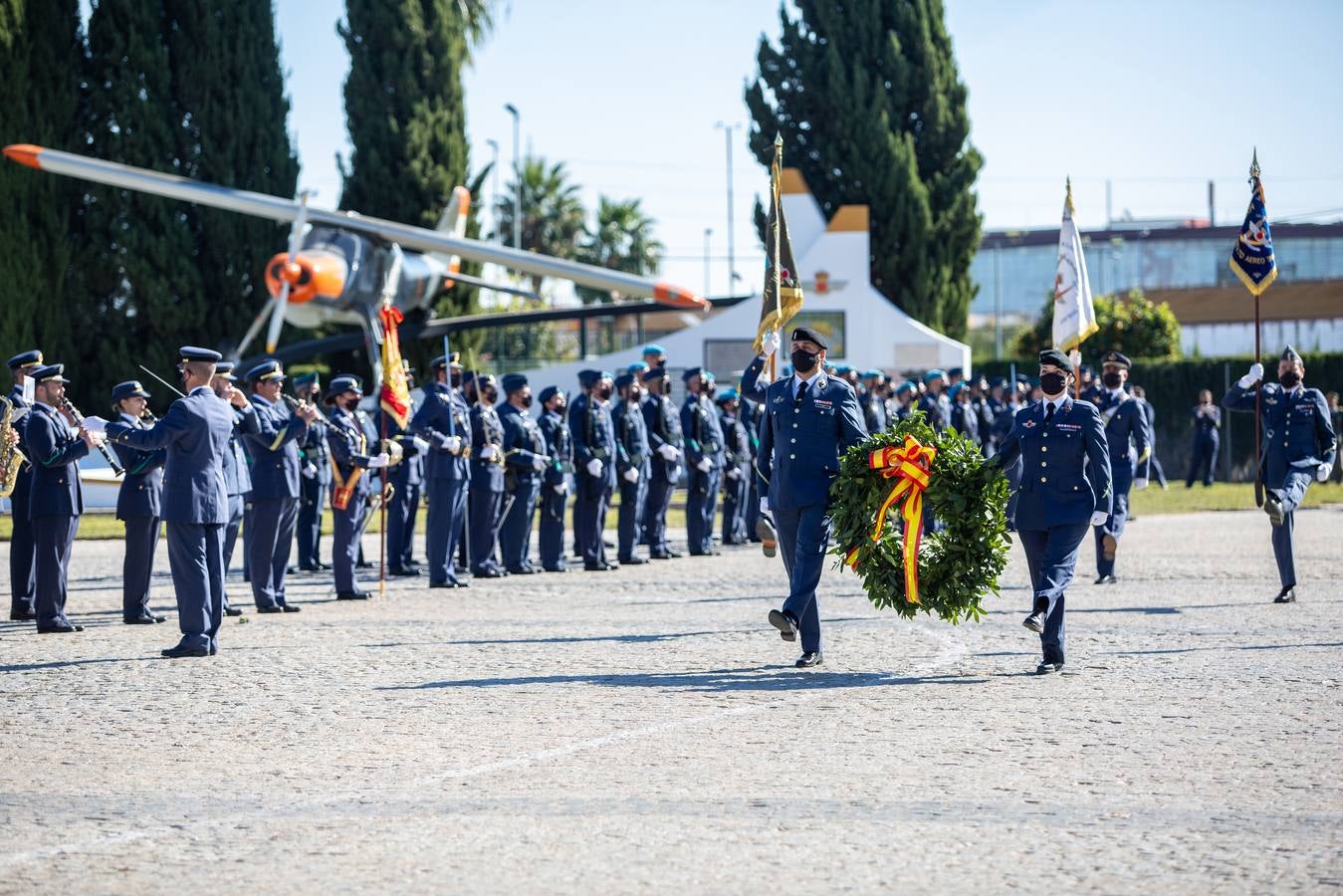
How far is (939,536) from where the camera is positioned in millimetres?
9398

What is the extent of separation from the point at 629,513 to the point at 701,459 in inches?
56.1

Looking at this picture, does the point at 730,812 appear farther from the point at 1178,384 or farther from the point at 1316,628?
the point at 1178,384

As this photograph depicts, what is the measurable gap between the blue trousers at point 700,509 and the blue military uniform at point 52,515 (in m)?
8.05

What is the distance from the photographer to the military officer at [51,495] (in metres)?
11.1

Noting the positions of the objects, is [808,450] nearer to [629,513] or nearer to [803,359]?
[803,359]

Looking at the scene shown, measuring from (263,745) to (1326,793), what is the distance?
4341 mm

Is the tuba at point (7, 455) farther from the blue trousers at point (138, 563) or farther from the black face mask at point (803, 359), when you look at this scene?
the black face mask at point (803, 359)

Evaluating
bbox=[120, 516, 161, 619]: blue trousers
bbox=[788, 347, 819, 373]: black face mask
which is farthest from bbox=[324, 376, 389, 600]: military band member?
bbox=[788, 347, 819, 373]: black face mask

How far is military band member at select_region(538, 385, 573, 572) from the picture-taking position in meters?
16.2

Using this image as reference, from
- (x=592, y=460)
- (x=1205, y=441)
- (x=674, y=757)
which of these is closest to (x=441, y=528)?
(x=592, y=460)

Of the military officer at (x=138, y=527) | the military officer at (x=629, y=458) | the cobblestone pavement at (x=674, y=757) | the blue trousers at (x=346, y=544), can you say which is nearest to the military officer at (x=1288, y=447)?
the cobblestone pavement at (x=674, y=757)

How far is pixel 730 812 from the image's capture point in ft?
19.1

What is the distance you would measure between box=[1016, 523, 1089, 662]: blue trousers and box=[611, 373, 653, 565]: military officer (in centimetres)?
779

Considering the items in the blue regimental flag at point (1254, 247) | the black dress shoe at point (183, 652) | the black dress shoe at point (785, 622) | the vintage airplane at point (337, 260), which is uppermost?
the vintage airplane at point (337, 260)
